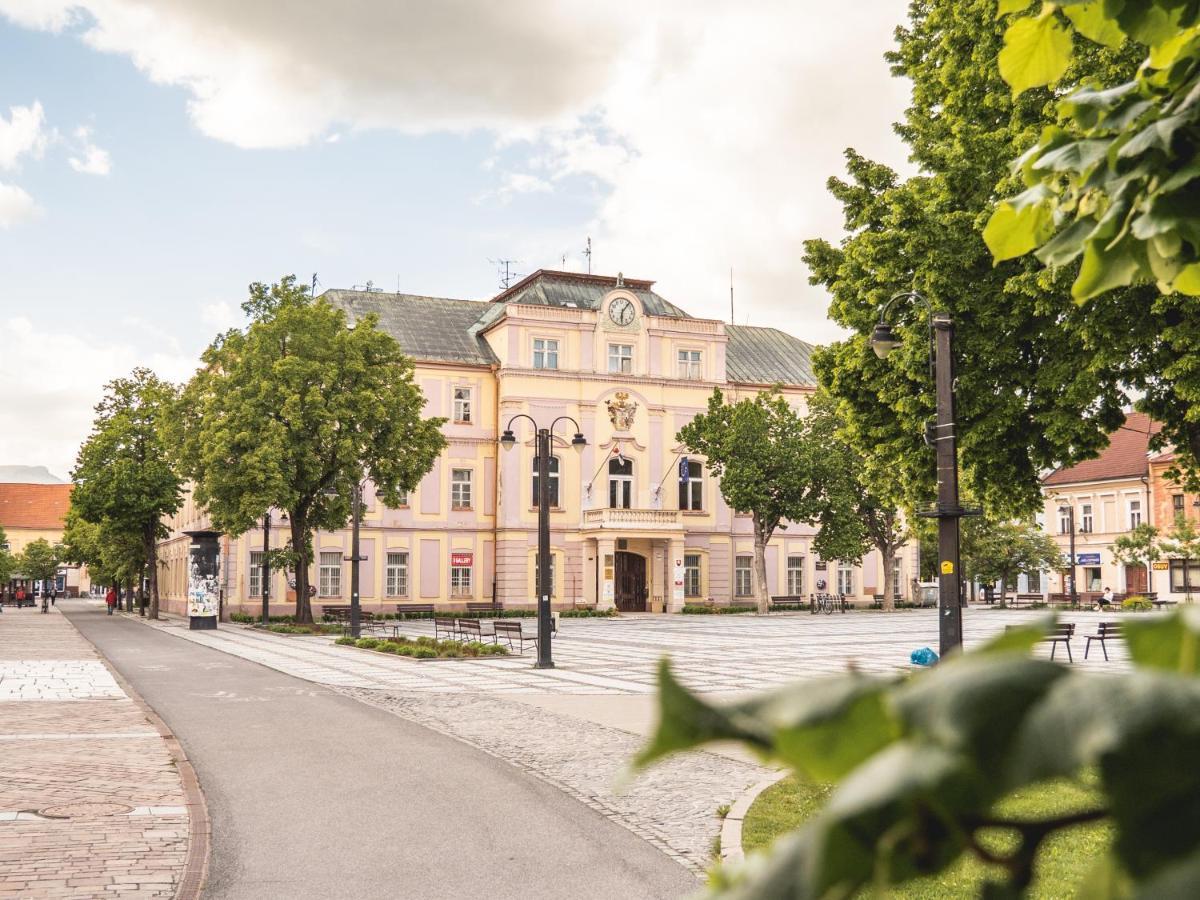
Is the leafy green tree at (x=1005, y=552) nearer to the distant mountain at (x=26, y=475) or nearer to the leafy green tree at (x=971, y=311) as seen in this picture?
the leafy green tree at (x=971, y=311)

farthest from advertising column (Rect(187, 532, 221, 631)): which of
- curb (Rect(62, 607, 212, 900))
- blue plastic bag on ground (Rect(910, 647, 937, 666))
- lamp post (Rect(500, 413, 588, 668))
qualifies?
blue plastic bag on ground (Rect(910, 647, 937, 666))

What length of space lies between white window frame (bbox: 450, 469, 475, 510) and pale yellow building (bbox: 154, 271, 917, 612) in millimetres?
100

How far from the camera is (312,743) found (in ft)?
45.0

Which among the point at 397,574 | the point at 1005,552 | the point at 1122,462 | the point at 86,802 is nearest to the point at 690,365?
the point at 397,574

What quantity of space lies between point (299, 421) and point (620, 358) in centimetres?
2254

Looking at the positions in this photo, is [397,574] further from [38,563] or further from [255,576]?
[38,563]

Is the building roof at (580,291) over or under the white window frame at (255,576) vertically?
over

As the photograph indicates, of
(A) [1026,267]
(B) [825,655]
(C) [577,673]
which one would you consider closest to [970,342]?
(A) [1026,267]

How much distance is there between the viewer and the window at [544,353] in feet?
194

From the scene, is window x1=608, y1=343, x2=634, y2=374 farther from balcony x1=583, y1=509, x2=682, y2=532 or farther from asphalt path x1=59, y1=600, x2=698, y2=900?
asphalt path x1=59, y1=600, x2=698, y2=900

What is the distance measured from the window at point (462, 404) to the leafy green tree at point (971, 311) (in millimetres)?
41089

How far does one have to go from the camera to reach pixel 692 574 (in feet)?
206

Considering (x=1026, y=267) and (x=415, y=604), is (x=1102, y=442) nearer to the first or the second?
(x=1026, y=267)

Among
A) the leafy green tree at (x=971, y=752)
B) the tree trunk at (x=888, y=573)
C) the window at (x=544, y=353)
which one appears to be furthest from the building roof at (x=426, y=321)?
Result: the leafy green tree at (x=971, y=752)
